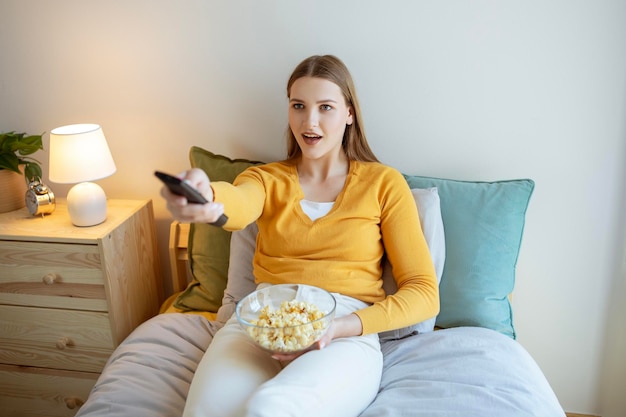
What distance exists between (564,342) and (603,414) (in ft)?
0.99

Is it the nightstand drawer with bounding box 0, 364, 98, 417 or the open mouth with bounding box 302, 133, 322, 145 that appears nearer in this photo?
the open mouth with bounding box 302, 133, 322, 145

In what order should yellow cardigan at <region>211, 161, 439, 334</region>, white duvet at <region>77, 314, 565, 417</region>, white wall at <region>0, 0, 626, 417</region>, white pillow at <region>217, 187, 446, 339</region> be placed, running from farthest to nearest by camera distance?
white wall at <region>0, 0, 626, 417</region> → white pillow at <region>217, 187, 446, 339</region> → yellow cardigan at <region>211, 161, 439, 334</region> → white duvet at <region>77, 314, 565, 417</region>

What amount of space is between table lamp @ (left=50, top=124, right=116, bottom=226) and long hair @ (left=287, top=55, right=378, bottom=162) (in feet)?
1.97

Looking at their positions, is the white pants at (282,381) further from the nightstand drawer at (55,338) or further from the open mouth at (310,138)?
the nightstand drawer at (55,338)

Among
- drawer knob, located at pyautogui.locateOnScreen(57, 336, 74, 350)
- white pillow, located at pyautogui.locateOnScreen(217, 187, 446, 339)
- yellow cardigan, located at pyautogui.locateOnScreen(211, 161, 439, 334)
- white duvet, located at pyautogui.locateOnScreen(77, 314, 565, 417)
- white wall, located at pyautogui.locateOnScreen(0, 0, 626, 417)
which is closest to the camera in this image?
white duvet, located at pyautogui.locateOnScreen(77, 314, 565, 417)

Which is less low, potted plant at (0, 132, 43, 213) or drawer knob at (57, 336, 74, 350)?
potted plant at (0, 132, 43, 213)

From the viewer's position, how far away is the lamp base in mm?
1729

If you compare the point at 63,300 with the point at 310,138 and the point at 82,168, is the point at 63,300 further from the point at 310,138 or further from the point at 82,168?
the point at 310,138

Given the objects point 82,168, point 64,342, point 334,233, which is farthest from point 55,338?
point 334,233

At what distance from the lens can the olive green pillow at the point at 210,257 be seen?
1782 mm

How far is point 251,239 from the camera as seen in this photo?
1687 millimetres

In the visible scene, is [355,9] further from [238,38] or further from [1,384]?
[1,384]

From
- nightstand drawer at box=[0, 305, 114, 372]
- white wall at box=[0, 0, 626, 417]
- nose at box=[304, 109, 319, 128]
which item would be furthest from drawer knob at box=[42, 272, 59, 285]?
nose at box=[304, 109, 319, 128]

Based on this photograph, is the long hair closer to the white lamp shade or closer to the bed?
the bed
